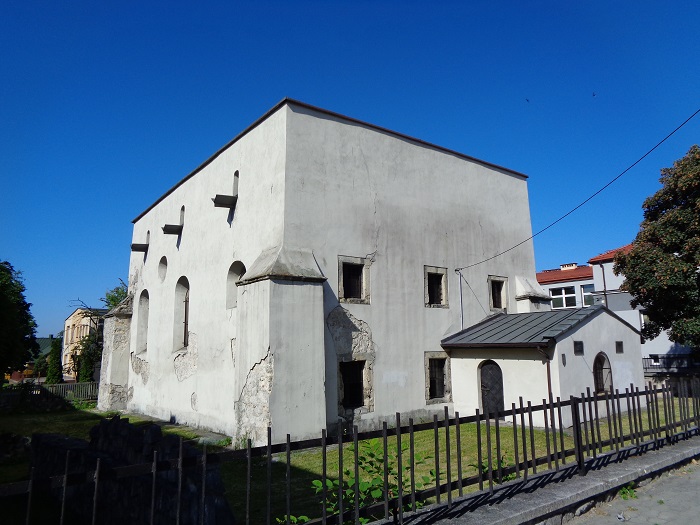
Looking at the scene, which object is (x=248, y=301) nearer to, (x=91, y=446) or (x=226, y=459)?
(x=91, y=446)

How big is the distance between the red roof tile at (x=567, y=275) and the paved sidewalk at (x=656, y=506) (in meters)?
28.7

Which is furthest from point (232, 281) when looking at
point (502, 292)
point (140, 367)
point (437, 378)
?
point (502, 292)

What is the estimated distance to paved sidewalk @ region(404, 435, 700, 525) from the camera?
4.62 metres

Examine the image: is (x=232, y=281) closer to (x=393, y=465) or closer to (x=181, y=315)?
(x=181, y=315)

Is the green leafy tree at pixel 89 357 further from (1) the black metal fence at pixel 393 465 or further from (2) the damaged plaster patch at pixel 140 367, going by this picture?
(1) the black metal fence at pixel 393 465

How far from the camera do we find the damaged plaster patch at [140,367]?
18453 millimetres

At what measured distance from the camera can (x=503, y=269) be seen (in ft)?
53.8

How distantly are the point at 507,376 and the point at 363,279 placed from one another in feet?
15.2

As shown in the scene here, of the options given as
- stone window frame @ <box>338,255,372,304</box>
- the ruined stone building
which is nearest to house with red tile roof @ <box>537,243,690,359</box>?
the ruined stone building

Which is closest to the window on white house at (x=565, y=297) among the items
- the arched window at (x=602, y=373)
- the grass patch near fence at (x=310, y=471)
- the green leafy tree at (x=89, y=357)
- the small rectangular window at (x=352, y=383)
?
the arched window at (x=602, y=373)

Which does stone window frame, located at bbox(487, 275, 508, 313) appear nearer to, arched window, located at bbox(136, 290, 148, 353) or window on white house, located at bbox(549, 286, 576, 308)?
arched window, located at bbox(136, 290, 148, 353)

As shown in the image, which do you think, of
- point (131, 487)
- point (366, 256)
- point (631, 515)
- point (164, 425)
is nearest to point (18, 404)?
point (164, 425)

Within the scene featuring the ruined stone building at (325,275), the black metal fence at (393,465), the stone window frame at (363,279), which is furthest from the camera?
the stone window frame at (363,279)

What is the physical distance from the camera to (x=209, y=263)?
1502cm
